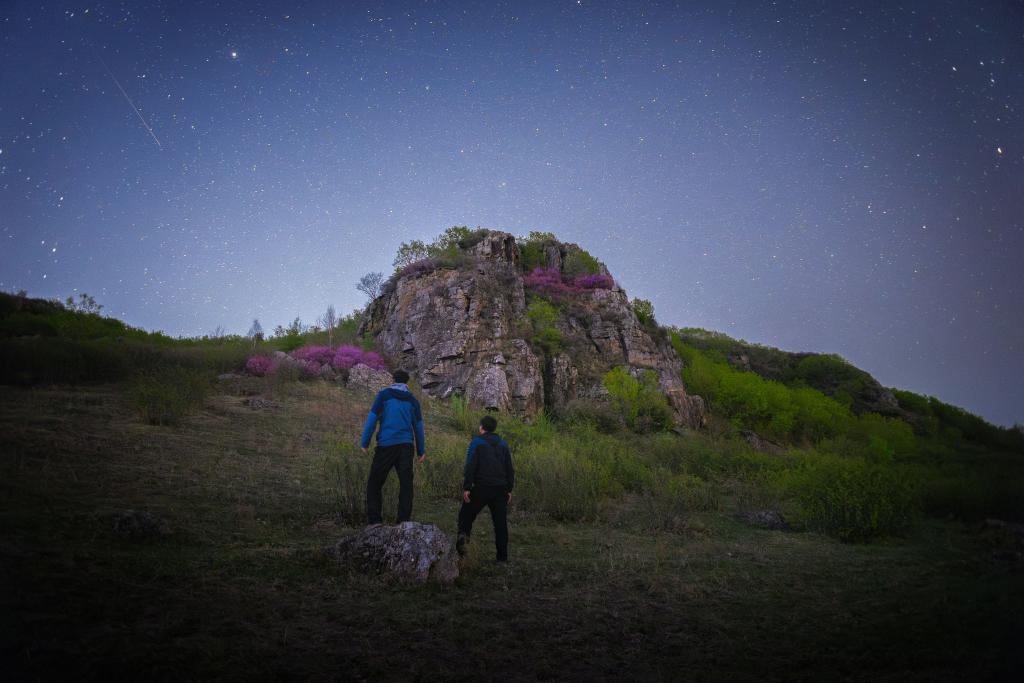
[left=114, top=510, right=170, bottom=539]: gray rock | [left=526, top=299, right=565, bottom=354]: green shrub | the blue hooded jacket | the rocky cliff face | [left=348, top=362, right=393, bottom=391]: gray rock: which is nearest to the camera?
[left=114, top=510, right=170, bottom=539]: gray rock

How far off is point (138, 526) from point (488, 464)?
4053mm

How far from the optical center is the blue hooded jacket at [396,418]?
6.88 m

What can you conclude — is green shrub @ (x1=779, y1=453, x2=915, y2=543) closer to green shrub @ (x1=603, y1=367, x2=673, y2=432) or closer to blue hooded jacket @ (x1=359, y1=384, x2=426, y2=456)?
blue hooded jacket @ (x1=359, y1=384, x2=426, y2=456)

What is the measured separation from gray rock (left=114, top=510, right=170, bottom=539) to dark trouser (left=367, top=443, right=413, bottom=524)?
2.36m

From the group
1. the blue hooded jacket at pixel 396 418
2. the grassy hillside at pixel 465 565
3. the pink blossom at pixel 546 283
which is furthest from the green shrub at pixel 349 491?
the pink blossom at pixel 546 283

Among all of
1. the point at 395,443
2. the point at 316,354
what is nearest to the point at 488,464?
the point at 395,443

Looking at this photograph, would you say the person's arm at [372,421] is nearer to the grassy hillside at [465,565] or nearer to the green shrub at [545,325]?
the grassy hillside at [465,565]

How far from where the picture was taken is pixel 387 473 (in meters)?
6.71

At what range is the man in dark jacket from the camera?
6.30 m

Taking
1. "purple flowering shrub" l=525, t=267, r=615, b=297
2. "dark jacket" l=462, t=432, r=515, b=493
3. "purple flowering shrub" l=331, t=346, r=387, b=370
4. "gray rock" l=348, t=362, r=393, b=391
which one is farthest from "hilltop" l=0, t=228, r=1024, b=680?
"purple flowering shrub" l=525, t=267, r=615, b=297

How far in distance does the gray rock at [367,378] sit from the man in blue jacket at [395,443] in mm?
16095

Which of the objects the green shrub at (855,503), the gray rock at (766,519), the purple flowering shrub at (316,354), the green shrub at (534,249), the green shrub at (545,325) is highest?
the green shrub at (534,249)

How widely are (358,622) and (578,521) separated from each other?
6.16 meters

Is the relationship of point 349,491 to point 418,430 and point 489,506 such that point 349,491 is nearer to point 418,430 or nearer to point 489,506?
point 418,430
